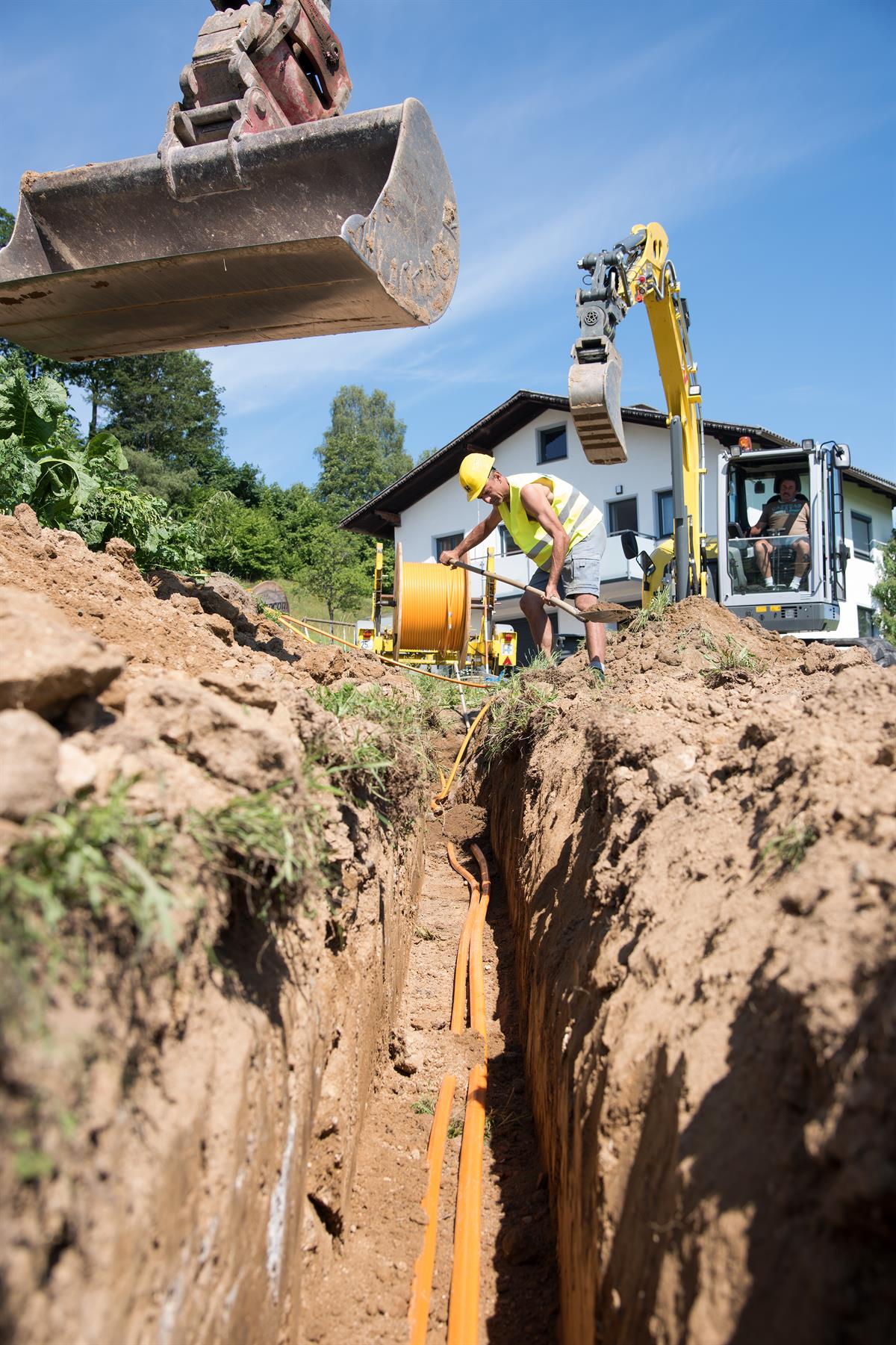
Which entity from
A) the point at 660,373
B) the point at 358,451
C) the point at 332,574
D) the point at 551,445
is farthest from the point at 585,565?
the point at 358,451

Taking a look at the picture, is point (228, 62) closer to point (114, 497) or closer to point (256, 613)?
point (114, 497)

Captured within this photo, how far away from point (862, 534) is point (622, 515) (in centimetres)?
639

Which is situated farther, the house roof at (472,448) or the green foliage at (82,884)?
the house roof at (472,448)

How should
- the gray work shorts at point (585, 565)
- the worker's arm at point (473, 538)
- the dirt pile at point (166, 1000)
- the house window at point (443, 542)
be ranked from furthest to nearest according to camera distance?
the house window at point (443, 542) < the worker's arm at point (473, 538) < the gray work shorts at point (585, 565) < the dirt pile at point (166, 1000)

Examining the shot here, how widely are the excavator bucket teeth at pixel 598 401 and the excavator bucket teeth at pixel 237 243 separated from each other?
2.67 m

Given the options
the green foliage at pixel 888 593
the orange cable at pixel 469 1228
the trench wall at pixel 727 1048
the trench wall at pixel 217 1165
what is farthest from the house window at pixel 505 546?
the trench wall at pixel 217 1165

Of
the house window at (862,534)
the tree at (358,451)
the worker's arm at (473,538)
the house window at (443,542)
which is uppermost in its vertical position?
the tree at (358,451)

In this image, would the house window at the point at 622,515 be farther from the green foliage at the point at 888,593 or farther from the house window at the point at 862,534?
the green foliage at the point at 888,593

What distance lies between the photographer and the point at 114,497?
659 centimetres

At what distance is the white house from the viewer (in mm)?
24859

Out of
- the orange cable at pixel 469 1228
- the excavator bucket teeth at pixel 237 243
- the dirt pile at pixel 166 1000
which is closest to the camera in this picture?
the dirt pile at pixel 166 1000

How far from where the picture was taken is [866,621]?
87.0 ft

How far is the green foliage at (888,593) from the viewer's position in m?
24.2

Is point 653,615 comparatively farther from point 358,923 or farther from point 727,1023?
point 727,1023
